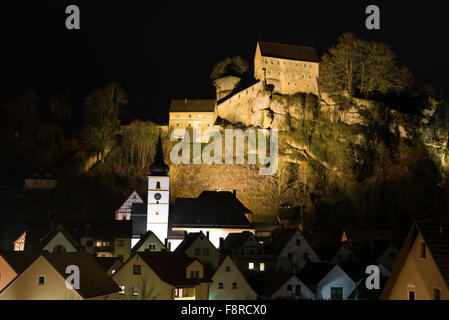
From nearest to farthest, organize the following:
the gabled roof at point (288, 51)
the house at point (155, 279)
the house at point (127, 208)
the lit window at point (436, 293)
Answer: the lit window at point (436, 293) → the house at point (155, 279) → the house at point (127, 208) → the gabled roof at point (288, 51)

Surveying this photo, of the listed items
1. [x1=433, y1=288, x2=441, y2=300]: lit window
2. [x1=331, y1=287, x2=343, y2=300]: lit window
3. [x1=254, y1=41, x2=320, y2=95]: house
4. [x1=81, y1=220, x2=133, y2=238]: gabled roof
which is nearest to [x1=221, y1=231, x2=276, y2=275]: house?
[x1=331, y1=287, x2=343, y2=300]: lit window

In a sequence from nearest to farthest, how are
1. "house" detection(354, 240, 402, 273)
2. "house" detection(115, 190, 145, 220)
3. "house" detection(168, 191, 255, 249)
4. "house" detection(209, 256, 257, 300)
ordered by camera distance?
"house" detection(209, 256, 257, 300) → "house" detection(354, 240, 402, 273) → "house" detection(168, 191, 255, 249) → "house" detection(115, 190, 145, 220)

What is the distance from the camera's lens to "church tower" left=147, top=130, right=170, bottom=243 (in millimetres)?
63281

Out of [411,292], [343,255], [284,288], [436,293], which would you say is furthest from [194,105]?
[436,293]

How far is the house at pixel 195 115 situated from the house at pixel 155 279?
149ft

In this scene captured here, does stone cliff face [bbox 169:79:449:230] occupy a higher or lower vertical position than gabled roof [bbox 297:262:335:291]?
higher

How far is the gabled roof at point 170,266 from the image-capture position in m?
39.9

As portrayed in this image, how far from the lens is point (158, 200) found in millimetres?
64188

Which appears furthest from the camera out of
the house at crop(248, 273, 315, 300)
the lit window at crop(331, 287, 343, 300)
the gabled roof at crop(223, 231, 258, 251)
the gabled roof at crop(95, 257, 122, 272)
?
the gabled roof at crop(223, 231, 258, 251)

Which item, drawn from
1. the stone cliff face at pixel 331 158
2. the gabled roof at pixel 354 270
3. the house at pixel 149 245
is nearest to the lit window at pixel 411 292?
the gabled roof at pixel 354 270

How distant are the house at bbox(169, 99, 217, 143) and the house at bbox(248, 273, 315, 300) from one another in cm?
4223

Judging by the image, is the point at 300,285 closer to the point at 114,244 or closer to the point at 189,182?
the point at 114,244

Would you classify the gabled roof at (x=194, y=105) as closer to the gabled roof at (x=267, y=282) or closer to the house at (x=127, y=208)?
the house at (x=127, y=208)

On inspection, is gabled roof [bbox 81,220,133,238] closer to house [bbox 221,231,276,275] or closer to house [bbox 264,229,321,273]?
house [bbox 221,231,276,275]
